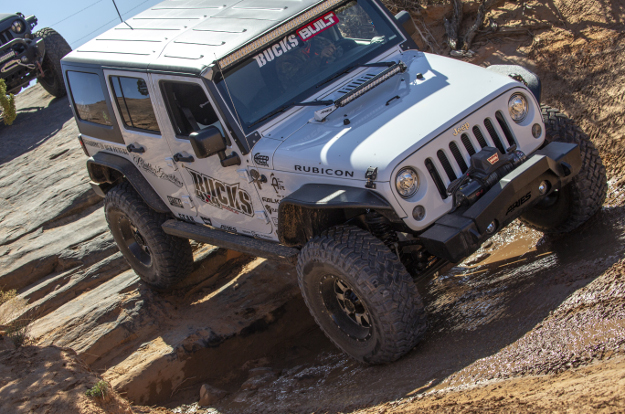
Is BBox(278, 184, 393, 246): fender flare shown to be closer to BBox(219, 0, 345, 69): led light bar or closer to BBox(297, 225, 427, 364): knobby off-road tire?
BBox(297, 225, 427, 364): knobby off-road tire

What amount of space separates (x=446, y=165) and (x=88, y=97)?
3.59 m

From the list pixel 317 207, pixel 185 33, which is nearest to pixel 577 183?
pixel 317 207

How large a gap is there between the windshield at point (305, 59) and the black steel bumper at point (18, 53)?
8.62m

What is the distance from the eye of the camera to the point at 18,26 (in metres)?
11.2

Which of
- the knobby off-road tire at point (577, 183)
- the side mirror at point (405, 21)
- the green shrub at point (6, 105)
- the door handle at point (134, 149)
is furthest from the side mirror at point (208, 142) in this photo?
the green shrub at point (6, 105)

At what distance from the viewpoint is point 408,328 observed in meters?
3.56

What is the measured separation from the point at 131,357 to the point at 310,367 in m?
1.67

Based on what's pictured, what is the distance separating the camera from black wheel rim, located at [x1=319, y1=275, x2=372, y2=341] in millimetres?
3852

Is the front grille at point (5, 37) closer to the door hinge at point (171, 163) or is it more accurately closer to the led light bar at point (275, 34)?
the door hinge at point (171, 163)

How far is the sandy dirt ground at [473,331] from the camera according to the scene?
3.04m

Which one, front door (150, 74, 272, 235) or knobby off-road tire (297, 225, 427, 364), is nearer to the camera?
knobby off-road tire (297, 225, 427, 364)

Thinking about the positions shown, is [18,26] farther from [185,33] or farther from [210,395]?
[210,395]

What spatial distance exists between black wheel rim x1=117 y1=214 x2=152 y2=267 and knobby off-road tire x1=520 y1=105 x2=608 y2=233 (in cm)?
381

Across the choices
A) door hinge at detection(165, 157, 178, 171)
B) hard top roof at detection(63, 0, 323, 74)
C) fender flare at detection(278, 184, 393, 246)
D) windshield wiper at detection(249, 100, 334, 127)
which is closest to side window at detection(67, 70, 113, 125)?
hard top roof at detection(63, 0, 323, 74)
